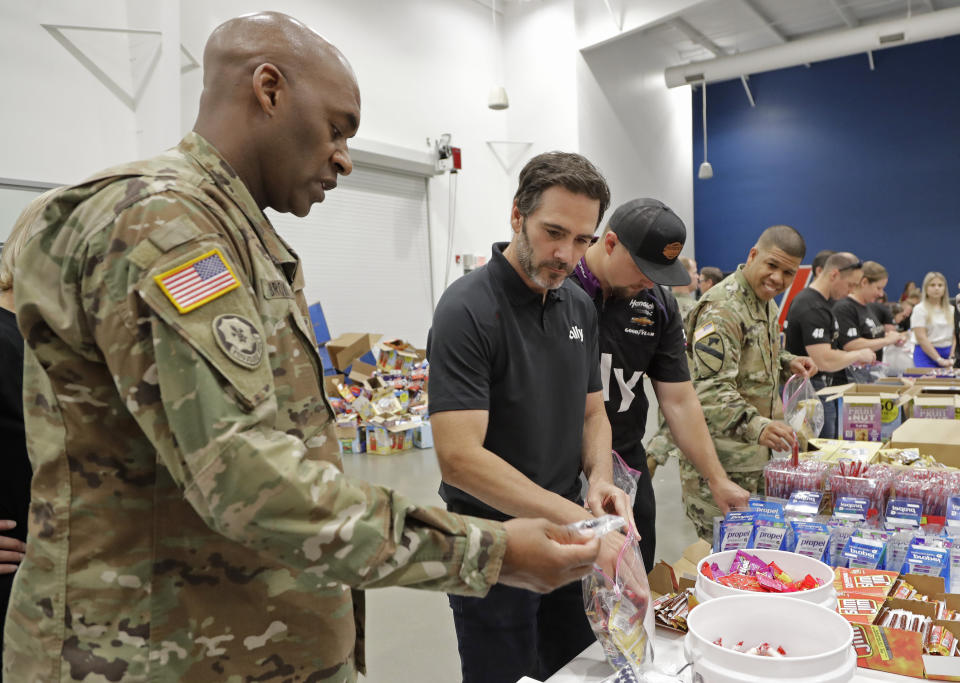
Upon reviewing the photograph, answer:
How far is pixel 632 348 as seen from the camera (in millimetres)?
2305

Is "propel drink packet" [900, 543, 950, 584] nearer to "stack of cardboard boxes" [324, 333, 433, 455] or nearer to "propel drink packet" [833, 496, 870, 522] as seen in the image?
"propel drink packet" [833, 496, 870, 522]

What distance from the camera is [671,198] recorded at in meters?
13.5

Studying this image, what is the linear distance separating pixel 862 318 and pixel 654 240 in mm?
4212

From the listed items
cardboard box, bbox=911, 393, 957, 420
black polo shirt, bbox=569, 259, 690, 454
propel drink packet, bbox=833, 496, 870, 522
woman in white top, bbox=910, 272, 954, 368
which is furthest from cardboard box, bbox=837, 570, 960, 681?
woman in white top, bbox=910, 272, 954, 368

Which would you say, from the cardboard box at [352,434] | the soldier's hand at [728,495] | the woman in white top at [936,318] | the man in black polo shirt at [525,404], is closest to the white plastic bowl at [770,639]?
the man in black polo shirt at [525,404]

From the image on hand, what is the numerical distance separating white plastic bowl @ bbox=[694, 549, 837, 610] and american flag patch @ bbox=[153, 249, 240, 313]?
1.01 meters

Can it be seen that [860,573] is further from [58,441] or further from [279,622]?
[58,441]

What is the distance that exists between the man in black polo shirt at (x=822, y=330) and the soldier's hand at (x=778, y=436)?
2.37m

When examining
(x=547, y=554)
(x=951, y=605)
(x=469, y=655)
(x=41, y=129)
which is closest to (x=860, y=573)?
(x=951, y=605)

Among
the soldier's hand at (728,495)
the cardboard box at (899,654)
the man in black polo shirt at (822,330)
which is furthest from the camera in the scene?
the man in black polo shirt at (822,330)

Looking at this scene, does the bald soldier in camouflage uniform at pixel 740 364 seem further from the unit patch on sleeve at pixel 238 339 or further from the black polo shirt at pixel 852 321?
the black polo shirt at pixel 852 321

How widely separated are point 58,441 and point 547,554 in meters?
0.63

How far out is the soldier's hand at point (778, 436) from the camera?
2.26 metres

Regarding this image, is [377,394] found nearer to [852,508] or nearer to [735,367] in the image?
[735,367]
